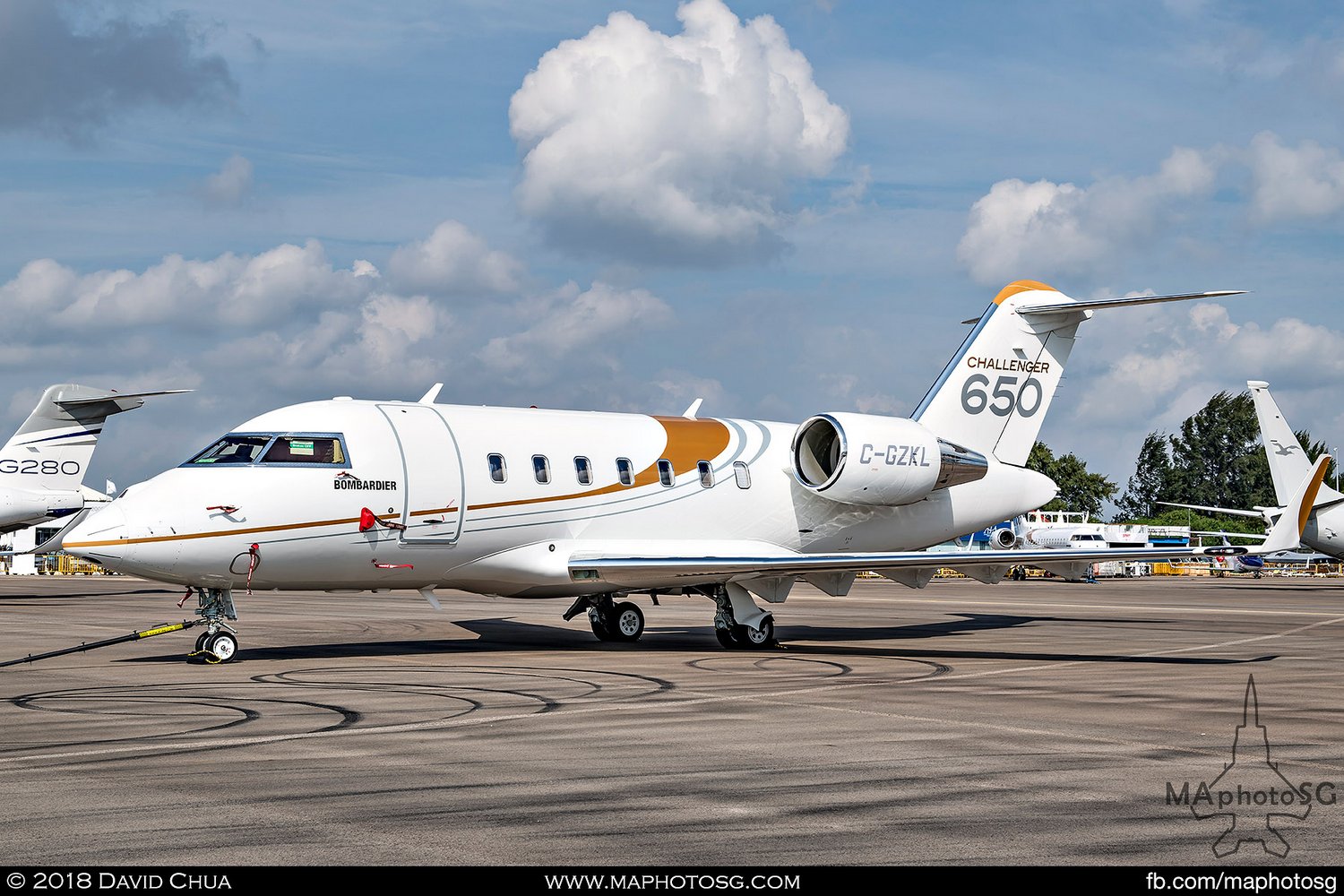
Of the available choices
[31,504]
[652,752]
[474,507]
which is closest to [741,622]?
[474,507]

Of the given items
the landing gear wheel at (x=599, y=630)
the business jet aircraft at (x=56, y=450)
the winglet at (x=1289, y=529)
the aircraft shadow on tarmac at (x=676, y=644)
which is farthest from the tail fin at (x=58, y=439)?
the winglet at (x=1289, y=529)

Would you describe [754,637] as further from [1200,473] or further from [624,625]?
[1200,473]

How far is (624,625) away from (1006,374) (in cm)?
865

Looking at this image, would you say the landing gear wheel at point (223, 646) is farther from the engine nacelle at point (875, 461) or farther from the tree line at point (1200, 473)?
the tree line at point (1200, 473)

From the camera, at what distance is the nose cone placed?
16.8m

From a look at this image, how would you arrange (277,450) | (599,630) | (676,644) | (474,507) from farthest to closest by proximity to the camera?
(599,630)
(676,644)
(474,507)
(277,450)

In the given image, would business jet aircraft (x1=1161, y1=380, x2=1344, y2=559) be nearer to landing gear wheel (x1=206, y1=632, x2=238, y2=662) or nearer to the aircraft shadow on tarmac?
the aircraft shadow on tarmac

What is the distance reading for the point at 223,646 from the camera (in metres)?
18.2

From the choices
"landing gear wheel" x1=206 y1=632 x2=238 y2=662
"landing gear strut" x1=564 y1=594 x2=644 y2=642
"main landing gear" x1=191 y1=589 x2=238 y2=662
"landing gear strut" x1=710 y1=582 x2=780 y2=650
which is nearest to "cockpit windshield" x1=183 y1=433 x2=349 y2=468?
"main landing gear" x1=191 y1=589 x2=238 y2=662

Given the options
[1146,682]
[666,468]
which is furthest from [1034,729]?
[666,468]

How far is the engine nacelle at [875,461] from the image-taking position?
2281cm
